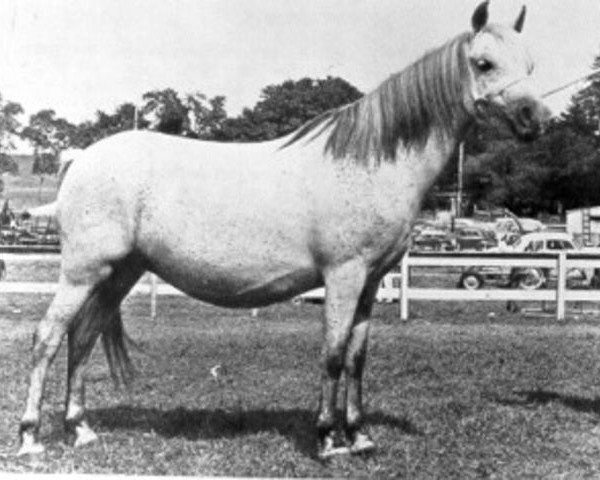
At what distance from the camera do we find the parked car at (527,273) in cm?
1909

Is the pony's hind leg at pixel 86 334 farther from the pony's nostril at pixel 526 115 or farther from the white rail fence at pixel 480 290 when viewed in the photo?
the white rail fence at pixel 480 290

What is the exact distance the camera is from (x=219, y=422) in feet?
18.0

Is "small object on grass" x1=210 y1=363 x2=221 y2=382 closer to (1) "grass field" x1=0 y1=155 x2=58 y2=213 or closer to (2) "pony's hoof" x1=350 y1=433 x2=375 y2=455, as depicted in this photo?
(2) "pony's hoof" x1=350 y1=433 x2=375 y2=455

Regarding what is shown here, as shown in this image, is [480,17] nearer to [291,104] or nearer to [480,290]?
[480,290]

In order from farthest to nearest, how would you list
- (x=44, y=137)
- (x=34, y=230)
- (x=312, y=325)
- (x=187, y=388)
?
(x=34, y=230) < (x=312, y=325) < (x=44, y=137) < (x=187, y=388)

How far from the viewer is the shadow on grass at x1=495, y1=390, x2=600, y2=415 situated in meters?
6.23

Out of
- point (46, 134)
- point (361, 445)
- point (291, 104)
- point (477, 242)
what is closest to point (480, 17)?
point (361, 445)

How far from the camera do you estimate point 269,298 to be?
15.6 feet

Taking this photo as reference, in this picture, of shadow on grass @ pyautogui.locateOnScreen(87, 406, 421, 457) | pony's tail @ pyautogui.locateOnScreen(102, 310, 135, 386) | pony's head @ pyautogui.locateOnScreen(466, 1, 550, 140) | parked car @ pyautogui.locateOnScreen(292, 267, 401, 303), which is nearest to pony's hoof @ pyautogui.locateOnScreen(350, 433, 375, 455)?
shadow on grass @ pyautogui.locateOnScreen(87, 406, 421, 457)

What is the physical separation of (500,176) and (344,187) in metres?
50.1

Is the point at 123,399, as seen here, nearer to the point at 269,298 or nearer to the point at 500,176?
the point at 269,298

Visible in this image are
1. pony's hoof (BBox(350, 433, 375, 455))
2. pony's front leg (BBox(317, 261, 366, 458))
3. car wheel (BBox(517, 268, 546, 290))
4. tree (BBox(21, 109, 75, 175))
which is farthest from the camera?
car wheel (BBox(517, 268, 546, 290))

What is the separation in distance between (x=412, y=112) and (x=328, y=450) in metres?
2.07

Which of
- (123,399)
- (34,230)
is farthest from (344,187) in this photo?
(34,230)
